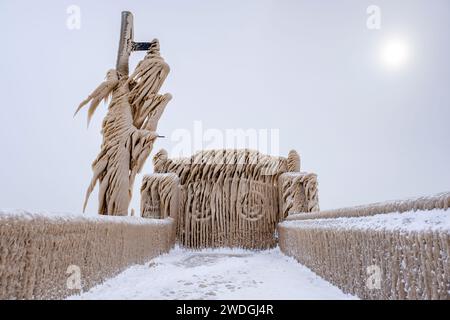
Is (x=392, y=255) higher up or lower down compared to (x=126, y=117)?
lower down

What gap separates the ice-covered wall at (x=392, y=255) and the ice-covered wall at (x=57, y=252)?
189 cm

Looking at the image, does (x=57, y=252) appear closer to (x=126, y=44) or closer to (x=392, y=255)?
(x=392, y=255)

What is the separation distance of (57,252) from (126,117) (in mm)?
2848

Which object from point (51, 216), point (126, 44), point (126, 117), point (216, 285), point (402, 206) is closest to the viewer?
point (402, 206)

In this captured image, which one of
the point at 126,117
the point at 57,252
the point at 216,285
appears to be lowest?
the point at 216,285

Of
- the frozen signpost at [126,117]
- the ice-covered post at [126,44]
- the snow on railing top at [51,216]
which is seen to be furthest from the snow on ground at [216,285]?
the ice-covered post at [126,44]

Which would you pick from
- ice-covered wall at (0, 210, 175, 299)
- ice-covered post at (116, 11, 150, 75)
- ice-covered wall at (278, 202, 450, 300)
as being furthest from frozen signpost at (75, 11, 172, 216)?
ice-covered wall at (278, 202, 450, 300)

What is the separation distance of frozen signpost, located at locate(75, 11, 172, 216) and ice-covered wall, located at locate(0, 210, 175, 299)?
3.59 ft

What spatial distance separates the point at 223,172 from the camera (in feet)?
24.6

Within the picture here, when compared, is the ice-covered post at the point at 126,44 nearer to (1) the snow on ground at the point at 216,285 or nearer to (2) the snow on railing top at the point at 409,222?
(1) the snow on ground at the point at 216,285

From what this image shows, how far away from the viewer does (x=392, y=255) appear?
1.58 m

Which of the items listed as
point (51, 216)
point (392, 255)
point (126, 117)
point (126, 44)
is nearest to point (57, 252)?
point (51, 216)

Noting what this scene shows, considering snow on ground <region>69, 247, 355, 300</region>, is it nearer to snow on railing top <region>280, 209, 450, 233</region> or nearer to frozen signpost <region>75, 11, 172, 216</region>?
snow on railing top <region>280, 209, 450, 233</region>
